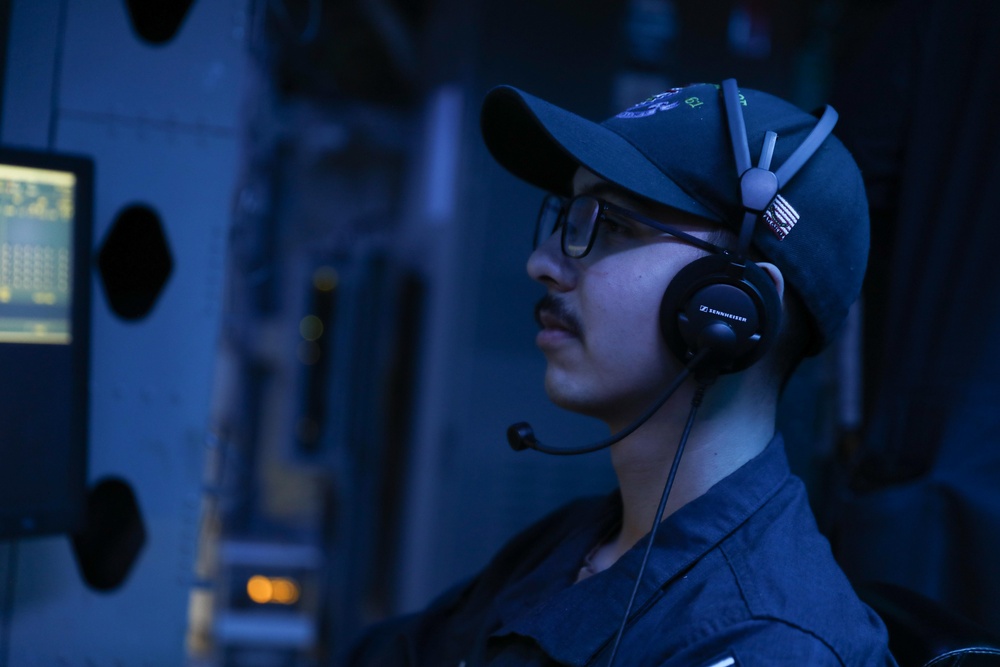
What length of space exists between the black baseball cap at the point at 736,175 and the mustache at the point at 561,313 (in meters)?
0.18

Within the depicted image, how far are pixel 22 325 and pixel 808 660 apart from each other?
3.65ft

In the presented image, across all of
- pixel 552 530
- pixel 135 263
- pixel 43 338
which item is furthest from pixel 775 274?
pixel 135 263

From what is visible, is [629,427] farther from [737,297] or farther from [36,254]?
[36,254]

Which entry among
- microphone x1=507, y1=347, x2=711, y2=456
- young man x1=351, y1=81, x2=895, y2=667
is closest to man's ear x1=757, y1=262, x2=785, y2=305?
young man x1=351, y1=81, x2=895, y2=667

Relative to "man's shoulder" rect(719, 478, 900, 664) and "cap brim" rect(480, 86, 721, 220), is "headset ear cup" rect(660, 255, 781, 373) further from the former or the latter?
"man's shoulder" rect(719, 478, 900, 664)

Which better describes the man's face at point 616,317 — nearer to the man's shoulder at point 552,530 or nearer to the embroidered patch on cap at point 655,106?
the embroidered patch on cap at point 655,106

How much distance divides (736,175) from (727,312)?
0.17 metres

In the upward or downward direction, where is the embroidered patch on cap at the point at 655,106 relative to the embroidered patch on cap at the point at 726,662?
upward

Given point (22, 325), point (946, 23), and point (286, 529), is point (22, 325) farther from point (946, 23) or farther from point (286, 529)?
point (286, 529)

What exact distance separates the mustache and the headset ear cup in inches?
5.5

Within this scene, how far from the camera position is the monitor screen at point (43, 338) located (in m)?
1.19

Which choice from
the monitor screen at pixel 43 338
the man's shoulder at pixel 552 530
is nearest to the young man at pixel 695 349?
the man's shoulder at pixel 552 530

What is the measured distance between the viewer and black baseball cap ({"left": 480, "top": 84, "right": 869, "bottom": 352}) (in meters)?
0.98

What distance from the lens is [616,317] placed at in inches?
39.9
